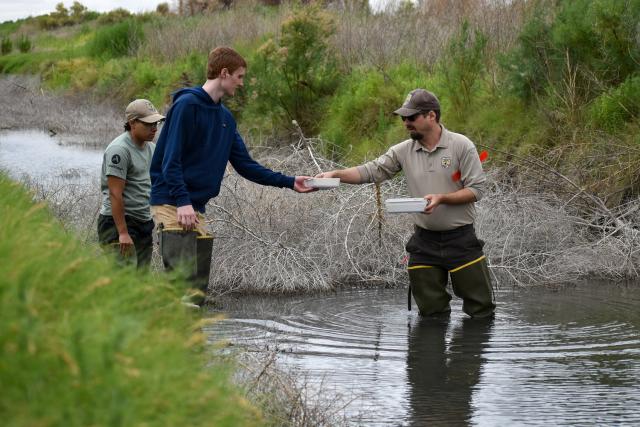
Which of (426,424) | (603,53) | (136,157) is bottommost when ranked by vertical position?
(426,424)

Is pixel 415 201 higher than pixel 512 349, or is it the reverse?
pixel 415 201

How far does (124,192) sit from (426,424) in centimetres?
260

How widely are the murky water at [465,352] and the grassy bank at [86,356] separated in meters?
2.55

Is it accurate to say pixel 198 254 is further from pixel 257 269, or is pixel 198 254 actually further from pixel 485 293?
pixel 257 269

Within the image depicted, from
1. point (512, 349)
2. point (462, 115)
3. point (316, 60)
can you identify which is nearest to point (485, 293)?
point (512, 349)

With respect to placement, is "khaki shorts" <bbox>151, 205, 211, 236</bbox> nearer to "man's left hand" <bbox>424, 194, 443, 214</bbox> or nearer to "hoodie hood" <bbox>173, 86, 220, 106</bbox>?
"hoodie hood" <bbox>173, 86, 220, 106</bbox>

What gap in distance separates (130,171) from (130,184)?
0.10m

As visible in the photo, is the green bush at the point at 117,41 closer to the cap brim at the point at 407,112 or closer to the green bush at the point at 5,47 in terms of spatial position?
the green bush at the point at 5,47

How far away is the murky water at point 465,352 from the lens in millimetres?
6465

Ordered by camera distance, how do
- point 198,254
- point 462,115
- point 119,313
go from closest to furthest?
1. point 119,313
2. point 198,254
3. point 462,115

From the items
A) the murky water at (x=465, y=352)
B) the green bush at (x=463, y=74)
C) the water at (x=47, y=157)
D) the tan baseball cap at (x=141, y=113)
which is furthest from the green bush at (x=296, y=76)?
the tan baseball cap at (x=141, y=113)

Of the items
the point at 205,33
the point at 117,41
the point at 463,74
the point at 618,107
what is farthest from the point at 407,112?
the point at 117,41

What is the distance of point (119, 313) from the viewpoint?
3.50 meters

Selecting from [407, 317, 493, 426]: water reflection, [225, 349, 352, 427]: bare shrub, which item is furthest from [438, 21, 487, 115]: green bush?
[225, 349, 352, 427]: bare shrub
